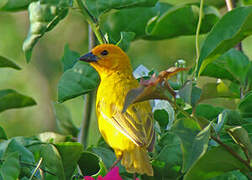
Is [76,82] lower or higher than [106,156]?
higher

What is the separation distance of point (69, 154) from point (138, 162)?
0.35 metres

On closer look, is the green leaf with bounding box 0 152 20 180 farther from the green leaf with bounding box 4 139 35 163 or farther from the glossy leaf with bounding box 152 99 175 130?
the glossy leaf with bounding box 152 99 175 130

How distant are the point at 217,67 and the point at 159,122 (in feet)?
1.13

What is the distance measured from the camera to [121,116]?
2354mm

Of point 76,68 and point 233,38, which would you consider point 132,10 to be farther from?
point 233,38

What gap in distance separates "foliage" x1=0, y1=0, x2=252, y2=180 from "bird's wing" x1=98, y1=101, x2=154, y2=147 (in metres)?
0.18

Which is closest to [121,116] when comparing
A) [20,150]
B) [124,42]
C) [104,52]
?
[104,52]

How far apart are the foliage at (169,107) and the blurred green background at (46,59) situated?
11.3 ft

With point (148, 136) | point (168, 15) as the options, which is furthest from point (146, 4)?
point (148, 136)

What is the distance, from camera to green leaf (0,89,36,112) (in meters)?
2.06

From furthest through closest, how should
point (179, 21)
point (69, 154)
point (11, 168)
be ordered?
point (179, 21)
point (69, 154)
point (11, 168)

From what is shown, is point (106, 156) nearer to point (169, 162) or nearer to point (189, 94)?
point (169, 162)

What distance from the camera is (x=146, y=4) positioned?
1908 millimetres

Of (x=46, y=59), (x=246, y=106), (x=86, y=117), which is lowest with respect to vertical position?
(x=46, y=59)
